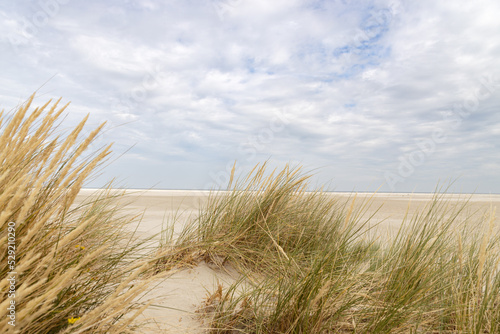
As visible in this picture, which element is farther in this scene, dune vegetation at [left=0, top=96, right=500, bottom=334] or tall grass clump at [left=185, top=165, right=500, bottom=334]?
tall grass clump at [left=185, top=165, right=500, bottom=334]

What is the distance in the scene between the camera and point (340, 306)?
5.75ft

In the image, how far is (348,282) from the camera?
1.93 m

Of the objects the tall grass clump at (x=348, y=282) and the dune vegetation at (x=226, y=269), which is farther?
the tall grass clump at (x=348, y=282)

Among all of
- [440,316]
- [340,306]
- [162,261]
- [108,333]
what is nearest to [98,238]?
[162,261]

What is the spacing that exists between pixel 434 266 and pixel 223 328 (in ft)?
4.55

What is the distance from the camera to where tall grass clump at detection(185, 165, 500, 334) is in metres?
1.66

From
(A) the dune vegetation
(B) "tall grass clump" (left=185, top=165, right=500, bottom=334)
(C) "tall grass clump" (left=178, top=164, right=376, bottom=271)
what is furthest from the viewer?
(C) "tall grass clump" (left=178, top=164, right=376, bottom=271)


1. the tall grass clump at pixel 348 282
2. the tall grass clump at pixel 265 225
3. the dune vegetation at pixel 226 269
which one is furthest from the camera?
the tall grass clump at pixel 265 225

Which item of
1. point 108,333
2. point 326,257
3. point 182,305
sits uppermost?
point 326,257

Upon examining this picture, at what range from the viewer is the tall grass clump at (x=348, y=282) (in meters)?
1.66

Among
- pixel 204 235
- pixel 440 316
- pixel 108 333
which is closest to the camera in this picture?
pixel 108 333

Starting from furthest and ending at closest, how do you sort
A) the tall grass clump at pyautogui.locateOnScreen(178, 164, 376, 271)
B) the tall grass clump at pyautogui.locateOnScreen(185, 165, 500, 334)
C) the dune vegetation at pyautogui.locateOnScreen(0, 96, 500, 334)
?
the tall grass clump at pyautogui.locateOnScreen(178, 164, 376, 271) < the tall grass clump at pyautogui.locateOnScreen(185, 165, 500, 334) < the dune vegetation at pyautogui.locateOnScreen(0, 96, 500, 334)

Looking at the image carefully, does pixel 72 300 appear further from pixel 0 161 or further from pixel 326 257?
pixel 326 257

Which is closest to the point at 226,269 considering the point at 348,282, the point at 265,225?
the point at 265,225
